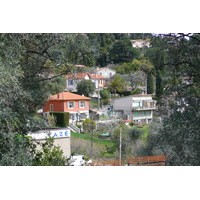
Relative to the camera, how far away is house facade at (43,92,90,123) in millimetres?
5168

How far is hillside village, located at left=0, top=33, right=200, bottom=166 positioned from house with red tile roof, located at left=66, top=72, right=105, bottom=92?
0.05ft

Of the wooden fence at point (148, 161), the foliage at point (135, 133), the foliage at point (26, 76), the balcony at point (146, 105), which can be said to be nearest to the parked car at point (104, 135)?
the foliage at point (135, 133)

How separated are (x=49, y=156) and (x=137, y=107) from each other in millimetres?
1467

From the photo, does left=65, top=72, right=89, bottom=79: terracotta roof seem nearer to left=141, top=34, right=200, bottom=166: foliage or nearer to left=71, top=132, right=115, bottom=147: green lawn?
left=71, top=132, right=115, bottom=147: green lawn

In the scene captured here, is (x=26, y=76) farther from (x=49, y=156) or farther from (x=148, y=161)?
(x=148, y=161)

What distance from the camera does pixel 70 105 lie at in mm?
5238

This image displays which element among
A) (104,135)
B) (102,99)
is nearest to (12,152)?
(104,135)

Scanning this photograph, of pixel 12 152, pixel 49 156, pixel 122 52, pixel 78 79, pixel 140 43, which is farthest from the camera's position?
pixel 122 52

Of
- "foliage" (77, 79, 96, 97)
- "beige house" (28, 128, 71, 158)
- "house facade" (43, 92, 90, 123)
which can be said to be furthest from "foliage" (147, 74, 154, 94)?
"beige house" (28, 128, 71, 158)
